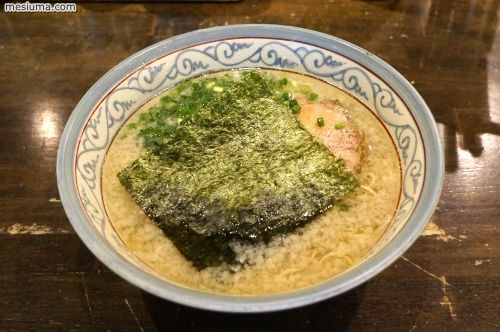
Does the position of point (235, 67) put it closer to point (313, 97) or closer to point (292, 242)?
point (313, 97)

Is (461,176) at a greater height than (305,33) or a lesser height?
lesser

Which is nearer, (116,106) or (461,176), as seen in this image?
(116,106)

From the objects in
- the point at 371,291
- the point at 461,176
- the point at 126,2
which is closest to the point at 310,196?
the point at 371,291

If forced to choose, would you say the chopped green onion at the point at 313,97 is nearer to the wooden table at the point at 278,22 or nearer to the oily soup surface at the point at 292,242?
the oily soup surface at the point at 292,242

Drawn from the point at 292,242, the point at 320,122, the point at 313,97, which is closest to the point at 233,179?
the point at 292,242

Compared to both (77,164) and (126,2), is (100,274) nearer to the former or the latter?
(77,164)

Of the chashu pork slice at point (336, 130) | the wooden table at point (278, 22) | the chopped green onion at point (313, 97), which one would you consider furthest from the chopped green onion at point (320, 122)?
the wooden table at point (278, 22)
